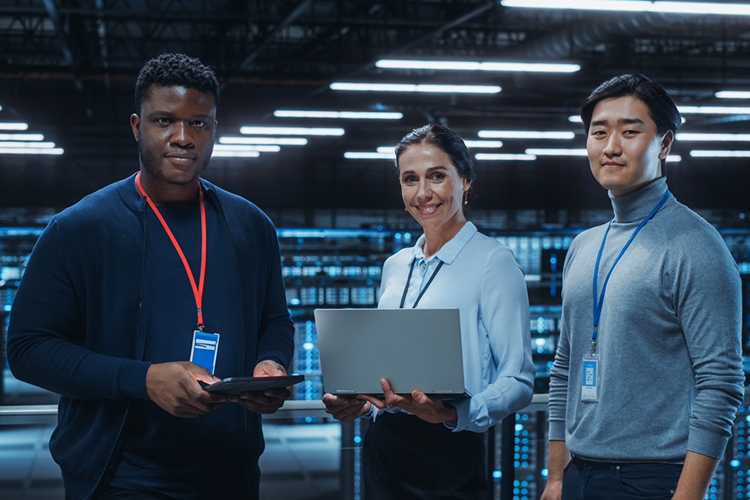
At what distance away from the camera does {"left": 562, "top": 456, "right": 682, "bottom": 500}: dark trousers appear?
1.31m

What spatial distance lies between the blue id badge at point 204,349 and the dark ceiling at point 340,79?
322 inches

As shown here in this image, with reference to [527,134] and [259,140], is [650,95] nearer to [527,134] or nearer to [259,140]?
[527,134]

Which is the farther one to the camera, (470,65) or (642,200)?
(470,65)

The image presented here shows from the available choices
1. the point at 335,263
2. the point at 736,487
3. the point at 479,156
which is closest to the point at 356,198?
the point at 479,156

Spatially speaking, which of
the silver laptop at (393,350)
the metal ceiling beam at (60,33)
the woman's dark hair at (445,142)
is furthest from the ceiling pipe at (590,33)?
the silver laptop at (393,350)

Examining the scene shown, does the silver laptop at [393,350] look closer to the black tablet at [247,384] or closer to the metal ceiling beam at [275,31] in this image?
the black tablet at [247,384]

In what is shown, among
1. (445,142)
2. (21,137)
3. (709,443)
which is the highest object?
(21,137)

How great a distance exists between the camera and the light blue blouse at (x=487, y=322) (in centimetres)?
144

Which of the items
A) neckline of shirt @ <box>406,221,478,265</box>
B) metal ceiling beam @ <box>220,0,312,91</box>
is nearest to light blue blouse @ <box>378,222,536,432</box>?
neckline of shirt @ <box>406,221,478,265</box>

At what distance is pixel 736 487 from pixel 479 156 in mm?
13472

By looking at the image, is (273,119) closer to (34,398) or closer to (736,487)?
(34,398)

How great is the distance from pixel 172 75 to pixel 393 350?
0.77 metres

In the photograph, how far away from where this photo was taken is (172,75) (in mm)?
1380

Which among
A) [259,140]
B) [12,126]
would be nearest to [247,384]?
[259,140]
